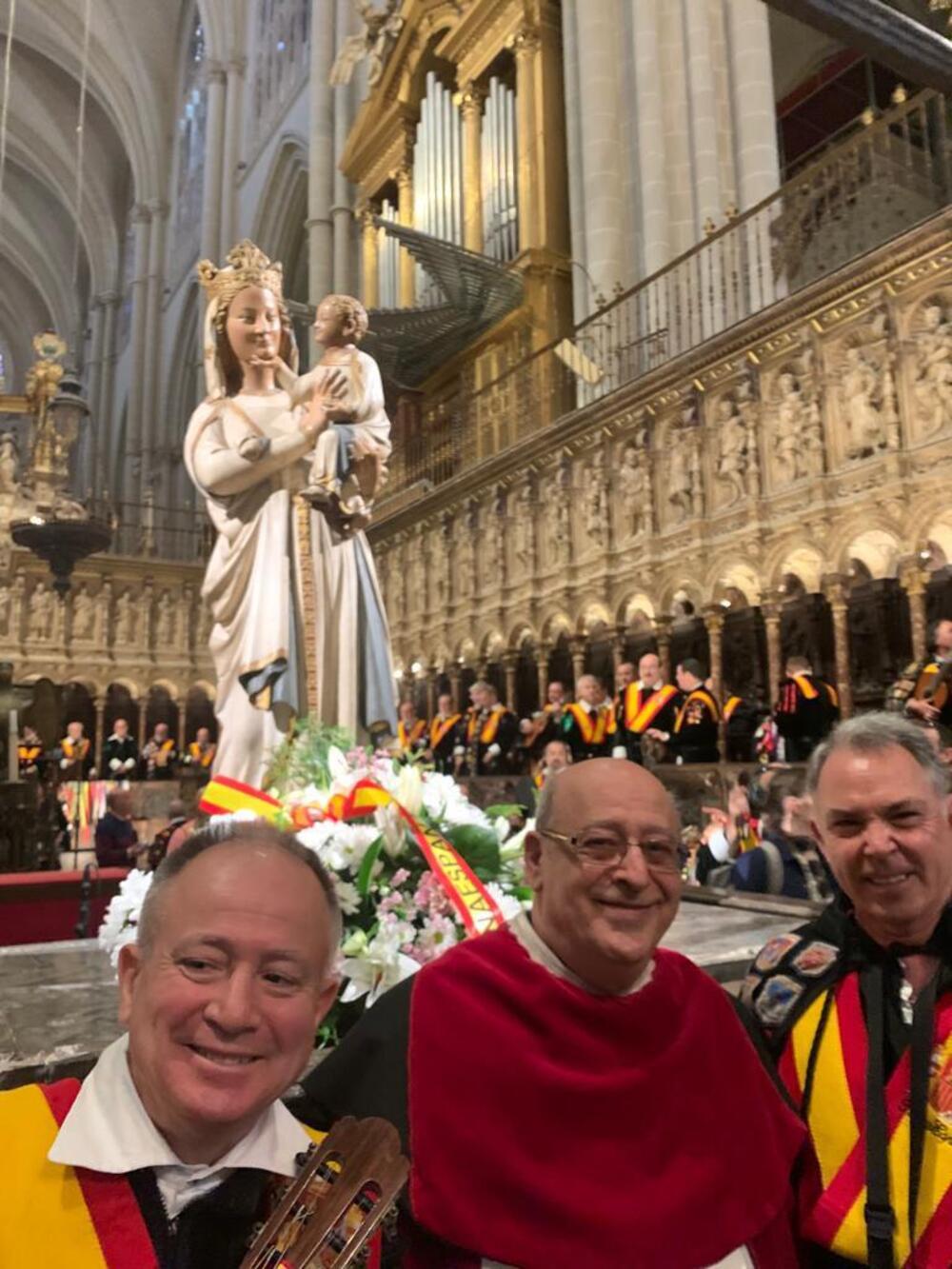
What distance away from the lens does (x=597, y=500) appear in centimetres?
1025

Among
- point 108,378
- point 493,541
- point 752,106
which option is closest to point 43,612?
point 493,541

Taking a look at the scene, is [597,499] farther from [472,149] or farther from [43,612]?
[43,612]

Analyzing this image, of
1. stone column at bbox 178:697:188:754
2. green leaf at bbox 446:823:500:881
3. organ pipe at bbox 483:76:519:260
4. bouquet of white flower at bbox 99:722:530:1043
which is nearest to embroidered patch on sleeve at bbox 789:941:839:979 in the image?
bouquet of white flower at bbox 99:722:530:1043

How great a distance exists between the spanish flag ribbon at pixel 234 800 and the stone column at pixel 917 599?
6014 millimetres

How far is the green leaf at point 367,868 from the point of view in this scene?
6.74 ft

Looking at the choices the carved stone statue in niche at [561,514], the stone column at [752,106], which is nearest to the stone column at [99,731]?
the carved stone statue in niche at [561,514]

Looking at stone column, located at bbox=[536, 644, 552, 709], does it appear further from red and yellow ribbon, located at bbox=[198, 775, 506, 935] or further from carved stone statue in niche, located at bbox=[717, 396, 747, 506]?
red and yellow ribbon, located at bbox=[198, 775, 506, 935]

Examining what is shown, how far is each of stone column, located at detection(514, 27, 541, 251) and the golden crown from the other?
1038cm

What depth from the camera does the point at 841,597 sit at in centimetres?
774

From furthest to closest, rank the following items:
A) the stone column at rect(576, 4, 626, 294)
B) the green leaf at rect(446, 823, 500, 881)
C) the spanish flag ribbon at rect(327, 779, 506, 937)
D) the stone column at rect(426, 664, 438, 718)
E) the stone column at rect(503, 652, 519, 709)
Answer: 1. the stone column at rect(426, 664, 438, 718)
2. the stone column at rect(503, 652, 519, 709)
3. the stone column at rect(576, 4, 626, 294)
4. the green leaf at rect(446, 823, 500, 881)
5. the spanish flag ribbon at rect(327, 779, 506, 937)

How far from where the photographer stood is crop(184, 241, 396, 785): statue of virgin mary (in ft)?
10.0

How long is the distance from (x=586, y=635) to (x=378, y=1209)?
961 centimetres

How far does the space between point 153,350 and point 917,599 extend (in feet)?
85.5

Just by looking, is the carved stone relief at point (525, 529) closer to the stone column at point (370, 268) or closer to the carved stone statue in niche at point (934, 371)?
the carved stone statue in niche at point (934, 371)
